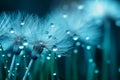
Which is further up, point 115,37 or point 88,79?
point 115,37

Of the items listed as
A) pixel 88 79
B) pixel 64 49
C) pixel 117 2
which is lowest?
pixel 88 79

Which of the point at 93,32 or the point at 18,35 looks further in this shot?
the point at 93,32

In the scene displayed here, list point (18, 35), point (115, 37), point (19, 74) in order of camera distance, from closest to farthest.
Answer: point (18, 35), point (19, 74), point (115, 37)

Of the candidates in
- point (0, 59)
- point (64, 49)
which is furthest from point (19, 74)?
point (64, 49)

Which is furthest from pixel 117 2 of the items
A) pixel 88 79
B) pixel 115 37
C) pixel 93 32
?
pixel 88 79

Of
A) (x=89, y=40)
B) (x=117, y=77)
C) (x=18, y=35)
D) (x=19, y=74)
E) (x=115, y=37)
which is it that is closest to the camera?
(x=18, y=35)

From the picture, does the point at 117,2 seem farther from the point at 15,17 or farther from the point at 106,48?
the point at 15,17
